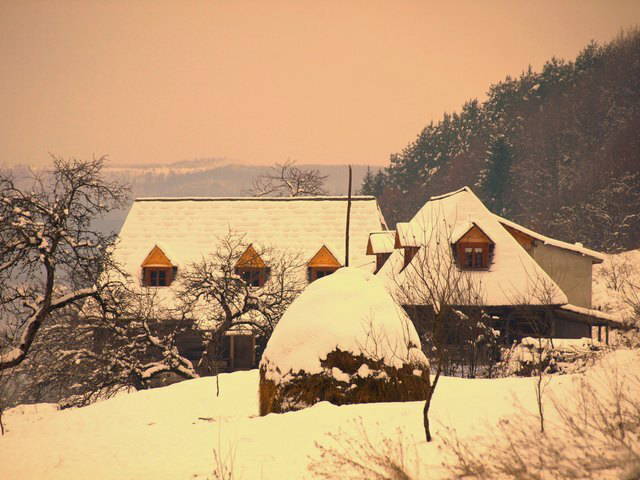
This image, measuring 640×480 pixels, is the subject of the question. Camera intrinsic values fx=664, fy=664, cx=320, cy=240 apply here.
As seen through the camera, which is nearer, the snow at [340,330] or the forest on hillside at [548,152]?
the snow at [340,330]

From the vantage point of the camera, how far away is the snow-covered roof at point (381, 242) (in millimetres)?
29047

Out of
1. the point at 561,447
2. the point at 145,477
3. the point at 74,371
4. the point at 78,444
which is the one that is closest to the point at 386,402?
the point at 561,447

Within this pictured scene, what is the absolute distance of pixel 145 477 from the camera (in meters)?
8.51

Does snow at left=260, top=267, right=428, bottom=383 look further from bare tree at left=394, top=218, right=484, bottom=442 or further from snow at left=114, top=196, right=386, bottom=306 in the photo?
snow at left=114, top=196, right=386, bottom=306

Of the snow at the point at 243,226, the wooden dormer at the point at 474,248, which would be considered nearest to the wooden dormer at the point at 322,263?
the snow at the point at 243,226

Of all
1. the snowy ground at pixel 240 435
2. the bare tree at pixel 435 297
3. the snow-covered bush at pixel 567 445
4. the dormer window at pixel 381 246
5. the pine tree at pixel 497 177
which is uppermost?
the pine tree at pixel 497 177

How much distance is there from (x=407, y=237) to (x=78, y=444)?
18.0 m

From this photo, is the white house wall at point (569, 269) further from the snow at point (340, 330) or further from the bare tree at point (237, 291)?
the snow at point (340, 330)

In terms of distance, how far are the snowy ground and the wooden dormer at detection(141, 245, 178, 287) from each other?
1753 cm

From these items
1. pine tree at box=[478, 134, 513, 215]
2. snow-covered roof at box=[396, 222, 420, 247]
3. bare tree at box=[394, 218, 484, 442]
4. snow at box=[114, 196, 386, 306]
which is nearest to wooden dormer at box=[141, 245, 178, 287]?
snow at box=[114, 196, 386, 306]

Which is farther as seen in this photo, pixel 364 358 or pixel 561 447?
pixel 364 358

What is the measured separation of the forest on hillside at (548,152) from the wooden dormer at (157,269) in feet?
133

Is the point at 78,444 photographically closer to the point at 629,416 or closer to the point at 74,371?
the point at 629,416

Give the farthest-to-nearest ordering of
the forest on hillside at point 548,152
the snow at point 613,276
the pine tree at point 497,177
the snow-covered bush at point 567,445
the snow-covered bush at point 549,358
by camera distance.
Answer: the pine tree at point 497,177
the forest on hillside at point 548,152
the snow at point 613,276
the snow-covered bush at point 549,358
the snow-covered bush at point 567,445
